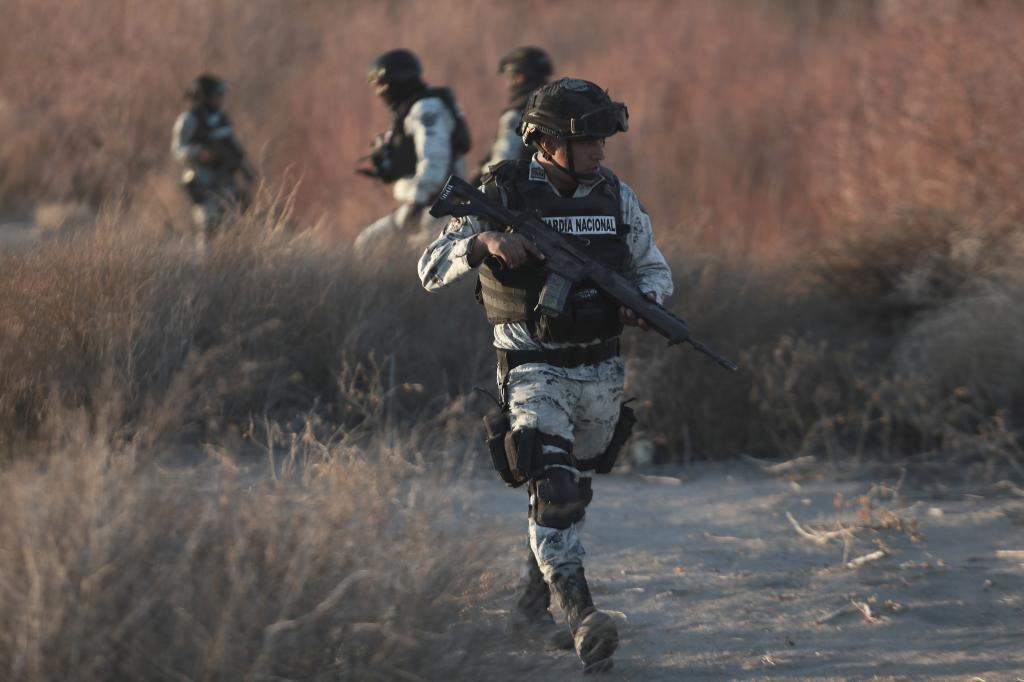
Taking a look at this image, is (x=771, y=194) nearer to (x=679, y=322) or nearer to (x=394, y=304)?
(x=394, y=304)

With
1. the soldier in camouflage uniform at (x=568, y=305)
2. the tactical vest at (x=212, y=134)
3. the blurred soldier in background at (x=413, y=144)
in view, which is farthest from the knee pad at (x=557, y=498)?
the tactical vest at (x=212, y=134)

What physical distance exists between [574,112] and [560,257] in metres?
0.43

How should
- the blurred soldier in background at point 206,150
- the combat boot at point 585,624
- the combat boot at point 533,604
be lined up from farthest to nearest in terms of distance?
the blurred soldier in background at point 206,150 < the combat boot at point 533,604 < the combat boot at point 585,624

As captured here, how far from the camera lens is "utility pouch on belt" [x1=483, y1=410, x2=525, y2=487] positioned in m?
4.25

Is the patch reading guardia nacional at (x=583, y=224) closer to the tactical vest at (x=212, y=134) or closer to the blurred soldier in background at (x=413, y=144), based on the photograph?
the blurred soldier in background at (x=413, y=144)

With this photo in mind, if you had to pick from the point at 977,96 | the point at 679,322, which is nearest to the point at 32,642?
the point at 679,322

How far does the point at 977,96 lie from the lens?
29.9 feet

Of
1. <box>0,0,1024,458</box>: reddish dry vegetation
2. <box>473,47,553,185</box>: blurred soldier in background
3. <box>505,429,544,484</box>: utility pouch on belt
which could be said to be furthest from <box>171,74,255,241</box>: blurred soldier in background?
<box>505,429,544,484</box>: utility pouch on belt

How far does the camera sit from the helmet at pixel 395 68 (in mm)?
7941

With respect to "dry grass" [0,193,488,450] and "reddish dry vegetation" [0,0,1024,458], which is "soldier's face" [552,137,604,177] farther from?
"dry grass" [0,193,488,450]

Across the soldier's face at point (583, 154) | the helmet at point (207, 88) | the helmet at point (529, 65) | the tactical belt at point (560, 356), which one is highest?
the helmet at point (207, 88)

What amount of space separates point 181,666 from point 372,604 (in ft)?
1.60

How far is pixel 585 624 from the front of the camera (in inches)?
153

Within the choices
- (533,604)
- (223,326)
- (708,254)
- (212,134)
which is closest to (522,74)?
(708,254)
